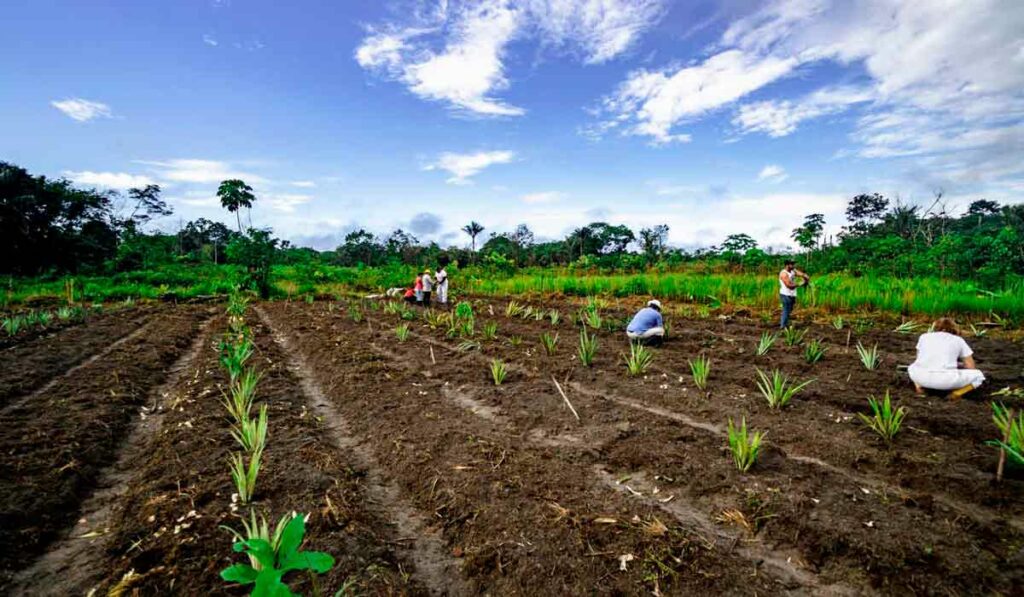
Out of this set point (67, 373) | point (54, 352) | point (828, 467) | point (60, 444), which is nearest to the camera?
point (828, 467)

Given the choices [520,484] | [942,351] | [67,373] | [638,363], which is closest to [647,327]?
[638,363]

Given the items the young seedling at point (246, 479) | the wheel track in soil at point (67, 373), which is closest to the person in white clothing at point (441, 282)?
the wheel track in soil at point (67, 373)

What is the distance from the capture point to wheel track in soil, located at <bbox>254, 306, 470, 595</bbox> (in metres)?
2.42

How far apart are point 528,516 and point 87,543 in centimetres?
271

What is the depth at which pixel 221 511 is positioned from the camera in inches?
109

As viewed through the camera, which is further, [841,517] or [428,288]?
[428,288]

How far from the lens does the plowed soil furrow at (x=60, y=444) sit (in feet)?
9.19

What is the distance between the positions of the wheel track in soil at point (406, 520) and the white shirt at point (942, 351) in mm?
5199

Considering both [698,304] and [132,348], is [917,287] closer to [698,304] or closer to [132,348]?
[698,304]

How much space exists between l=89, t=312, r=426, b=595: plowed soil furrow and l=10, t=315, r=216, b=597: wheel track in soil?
2.8 inches

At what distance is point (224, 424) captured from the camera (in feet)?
14.0

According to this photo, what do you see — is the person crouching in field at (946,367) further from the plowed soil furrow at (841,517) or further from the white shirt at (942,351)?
the plowed soil furrow at (841,517)

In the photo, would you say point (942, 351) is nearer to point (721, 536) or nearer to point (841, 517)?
point (841, 517)

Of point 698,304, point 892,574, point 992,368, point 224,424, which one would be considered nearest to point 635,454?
point 892,574
